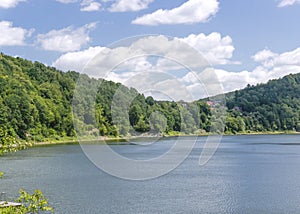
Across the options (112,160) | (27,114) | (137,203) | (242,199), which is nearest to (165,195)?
(137,203)

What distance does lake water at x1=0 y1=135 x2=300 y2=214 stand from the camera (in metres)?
31.1

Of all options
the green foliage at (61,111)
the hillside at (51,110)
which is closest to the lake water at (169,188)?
the green foliage at (61,111)

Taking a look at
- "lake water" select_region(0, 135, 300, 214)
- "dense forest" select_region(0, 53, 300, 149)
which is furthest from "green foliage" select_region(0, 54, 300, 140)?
"lake water" select_region(0, 135, 300, 214)

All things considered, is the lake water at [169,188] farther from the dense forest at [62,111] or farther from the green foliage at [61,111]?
the green foliage at [61,111]

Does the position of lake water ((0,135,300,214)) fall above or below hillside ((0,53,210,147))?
below

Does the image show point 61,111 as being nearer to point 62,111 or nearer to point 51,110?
point 62,111

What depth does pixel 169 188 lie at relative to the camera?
3850 cm

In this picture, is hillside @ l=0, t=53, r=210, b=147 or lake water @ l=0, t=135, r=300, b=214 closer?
lake water @ l=0, t=135, r=300, b=214

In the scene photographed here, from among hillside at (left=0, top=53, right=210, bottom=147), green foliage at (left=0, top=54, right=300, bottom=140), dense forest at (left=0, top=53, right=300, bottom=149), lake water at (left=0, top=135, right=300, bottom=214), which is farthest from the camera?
hillside at (left=0, top=53, right=210, bottom=147)

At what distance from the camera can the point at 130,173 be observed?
48125 mm

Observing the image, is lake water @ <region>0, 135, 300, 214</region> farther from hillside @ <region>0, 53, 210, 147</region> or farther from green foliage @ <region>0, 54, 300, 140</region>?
hillside @ <region>0, 53, 210, 147</region>

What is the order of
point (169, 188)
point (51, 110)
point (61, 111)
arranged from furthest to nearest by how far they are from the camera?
1. point (61, 111)
2. point (51, 110)
3. point (169, 188)

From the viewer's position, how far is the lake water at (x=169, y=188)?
3108 centimetres

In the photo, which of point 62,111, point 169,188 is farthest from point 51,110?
point 169,188
